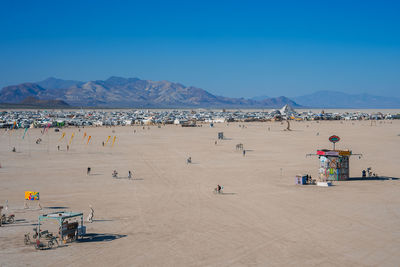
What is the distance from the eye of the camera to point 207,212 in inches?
792

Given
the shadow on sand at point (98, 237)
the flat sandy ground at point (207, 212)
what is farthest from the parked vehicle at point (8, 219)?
the shadow on sand at point (98, 237)

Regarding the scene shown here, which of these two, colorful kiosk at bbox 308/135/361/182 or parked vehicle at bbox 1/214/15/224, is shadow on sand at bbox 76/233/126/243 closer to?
parked vehicle at bbox 1/214/15/224

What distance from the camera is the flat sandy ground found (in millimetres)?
14547

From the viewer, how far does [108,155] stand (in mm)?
41438

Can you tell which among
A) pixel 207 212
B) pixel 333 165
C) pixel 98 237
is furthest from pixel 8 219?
pixel 333 165

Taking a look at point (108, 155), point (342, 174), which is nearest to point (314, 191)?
point (342, 174)

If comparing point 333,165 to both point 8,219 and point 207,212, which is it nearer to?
point 207,212

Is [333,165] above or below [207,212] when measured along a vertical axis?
above

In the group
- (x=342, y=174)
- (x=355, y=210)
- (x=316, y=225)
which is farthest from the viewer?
(x=342, y=174)

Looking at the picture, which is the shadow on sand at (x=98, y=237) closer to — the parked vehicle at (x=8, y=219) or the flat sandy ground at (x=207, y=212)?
the flat sandy ground at (x=207, y=212)

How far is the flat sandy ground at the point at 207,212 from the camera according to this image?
1455 cm

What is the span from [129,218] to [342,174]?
15.4 m

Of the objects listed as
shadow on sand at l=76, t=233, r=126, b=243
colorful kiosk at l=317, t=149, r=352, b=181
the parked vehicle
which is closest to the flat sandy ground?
shadow on sand at l=76, t=233, r=126, b=243

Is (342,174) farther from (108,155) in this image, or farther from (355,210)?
(108,155)
